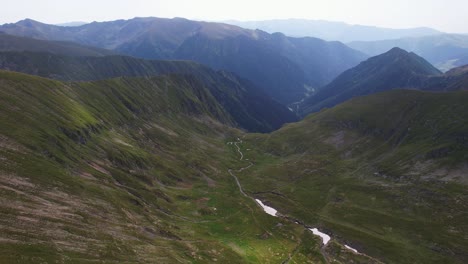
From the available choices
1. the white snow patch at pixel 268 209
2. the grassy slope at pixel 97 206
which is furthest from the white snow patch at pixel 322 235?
the white snow patch at pixel 268 209

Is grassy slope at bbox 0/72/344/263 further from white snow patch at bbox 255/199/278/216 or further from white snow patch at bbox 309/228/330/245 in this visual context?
white snow patch at bbox 255/199/278/216

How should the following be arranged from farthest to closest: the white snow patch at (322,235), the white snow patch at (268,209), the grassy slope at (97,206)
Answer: the white snow patch at (268,209), the white snow patch at (322,235), the grassy slope at (97,206)

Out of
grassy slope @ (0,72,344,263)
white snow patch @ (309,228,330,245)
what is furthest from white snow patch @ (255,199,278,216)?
white snow patch @ (309,228,330,245)

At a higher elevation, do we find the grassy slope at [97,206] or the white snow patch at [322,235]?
the grassy slope at [97,206]

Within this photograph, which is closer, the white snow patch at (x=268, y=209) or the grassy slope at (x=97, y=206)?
the grassy slope at (x=97, y=206)

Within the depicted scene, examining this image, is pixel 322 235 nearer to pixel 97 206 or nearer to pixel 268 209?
pixel 268 209

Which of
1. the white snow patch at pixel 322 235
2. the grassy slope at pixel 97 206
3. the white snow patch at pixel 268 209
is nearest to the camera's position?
the grassy slope at pixel 97 206

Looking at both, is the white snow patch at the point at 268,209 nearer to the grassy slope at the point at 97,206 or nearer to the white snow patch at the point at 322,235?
the grassy slope at the point at 97,206

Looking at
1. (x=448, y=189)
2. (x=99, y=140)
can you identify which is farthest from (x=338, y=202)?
(x=99, y=140)

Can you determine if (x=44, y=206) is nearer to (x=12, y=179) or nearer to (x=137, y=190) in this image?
(x=12, y=179)
